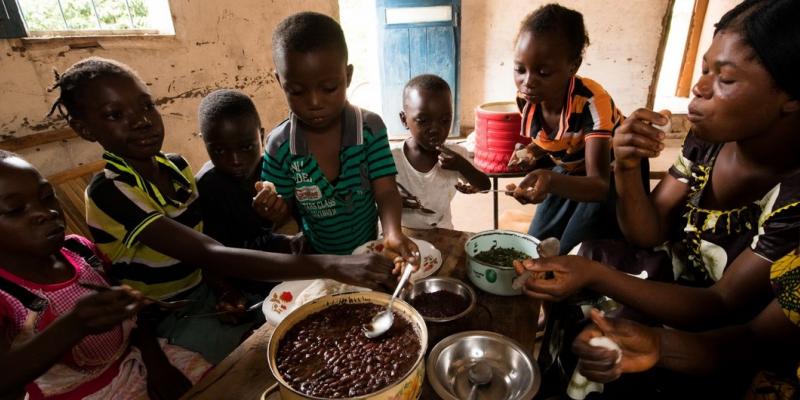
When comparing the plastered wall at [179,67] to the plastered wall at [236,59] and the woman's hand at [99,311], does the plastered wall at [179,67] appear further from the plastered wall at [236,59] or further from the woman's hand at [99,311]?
the woman's hand at [99,311]

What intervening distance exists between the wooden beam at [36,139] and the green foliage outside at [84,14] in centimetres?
64

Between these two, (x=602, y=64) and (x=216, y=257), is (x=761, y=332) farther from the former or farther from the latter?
(x=602, y=64)

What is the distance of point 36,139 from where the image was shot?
2.29 metres

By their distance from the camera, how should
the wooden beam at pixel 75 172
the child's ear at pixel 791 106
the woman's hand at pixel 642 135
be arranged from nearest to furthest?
the child's ear at pixel 791 106 → the woman's hand at pixel 642 135 → the wooden beam at pixel 75 172

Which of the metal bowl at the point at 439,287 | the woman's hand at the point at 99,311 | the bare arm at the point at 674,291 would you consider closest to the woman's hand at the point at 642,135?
the bare arm at the point at 674,291

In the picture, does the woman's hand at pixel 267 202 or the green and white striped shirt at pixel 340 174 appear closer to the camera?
the woman's hand at pixel 267 202

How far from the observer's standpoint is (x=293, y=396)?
2.55ft

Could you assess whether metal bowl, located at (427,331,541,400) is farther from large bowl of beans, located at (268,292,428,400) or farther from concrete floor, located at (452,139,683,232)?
concrete floor, located at (452,139,683,232)

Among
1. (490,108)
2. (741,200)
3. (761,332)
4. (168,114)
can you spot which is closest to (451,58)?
(490,108)

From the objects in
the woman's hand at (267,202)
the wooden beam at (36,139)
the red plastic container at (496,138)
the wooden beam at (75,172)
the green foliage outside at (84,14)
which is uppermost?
the green foliage outside at (84,14)

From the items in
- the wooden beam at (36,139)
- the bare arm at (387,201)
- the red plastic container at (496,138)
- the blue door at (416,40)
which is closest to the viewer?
the bare arm at (387,201)

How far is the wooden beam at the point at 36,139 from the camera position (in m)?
2.19

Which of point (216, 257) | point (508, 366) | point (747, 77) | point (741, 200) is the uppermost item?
point (747, 77)

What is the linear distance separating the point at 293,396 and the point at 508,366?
0.57 m
